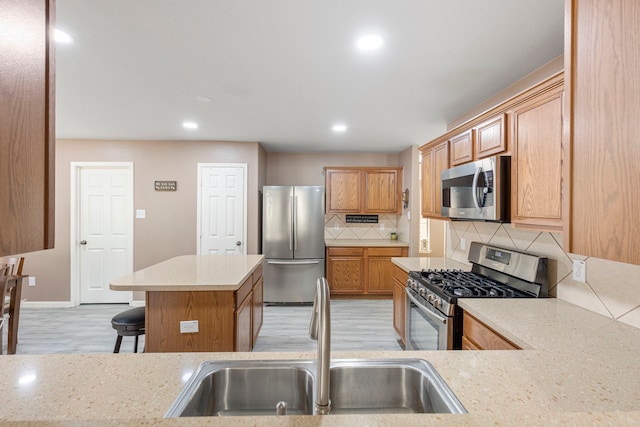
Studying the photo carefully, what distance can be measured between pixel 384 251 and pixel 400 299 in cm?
172

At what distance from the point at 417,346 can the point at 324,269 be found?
233 centimetres

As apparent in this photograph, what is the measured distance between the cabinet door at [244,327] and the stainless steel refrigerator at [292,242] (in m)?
1.77

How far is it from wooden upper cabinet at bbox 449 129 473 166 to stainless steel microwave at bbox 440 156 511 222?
11 centimetres

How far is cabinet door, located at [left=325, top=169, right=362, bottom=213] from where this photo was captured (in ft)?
15.9

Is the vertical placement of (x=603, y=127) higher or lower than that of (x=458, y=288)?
higher

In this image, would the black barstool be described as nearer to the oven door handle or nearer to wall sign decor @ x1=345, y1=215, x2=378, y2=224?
the oven door handle

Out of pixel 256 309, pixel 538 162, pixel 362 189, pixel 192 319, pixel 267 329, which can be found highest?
pixel 362 189

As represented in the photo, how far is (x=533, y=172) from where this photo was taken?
5.56 feet

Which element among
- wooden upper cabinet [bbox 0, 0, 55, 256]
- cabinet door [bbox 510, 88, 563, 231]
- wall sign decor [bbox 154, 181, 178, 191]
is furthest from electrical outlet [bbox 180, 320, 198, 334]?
wall sign decor [bbox 154, 181, 178, 191]

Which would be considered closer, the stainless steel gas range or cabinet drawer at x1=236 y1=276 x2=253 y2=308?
the stainless steel gas range

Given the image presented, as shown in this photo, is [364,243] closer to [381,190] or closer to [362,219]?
[362,219]

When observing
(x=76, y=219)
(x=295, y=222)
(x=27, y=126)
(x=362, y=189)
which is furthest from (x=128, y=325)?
(x=362, y=189)

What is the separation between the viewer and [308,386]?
0.95 m

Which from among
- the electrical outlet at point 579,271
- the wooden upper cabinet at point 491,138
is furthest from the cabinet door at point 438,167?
the electrical outlet at point 579,271
